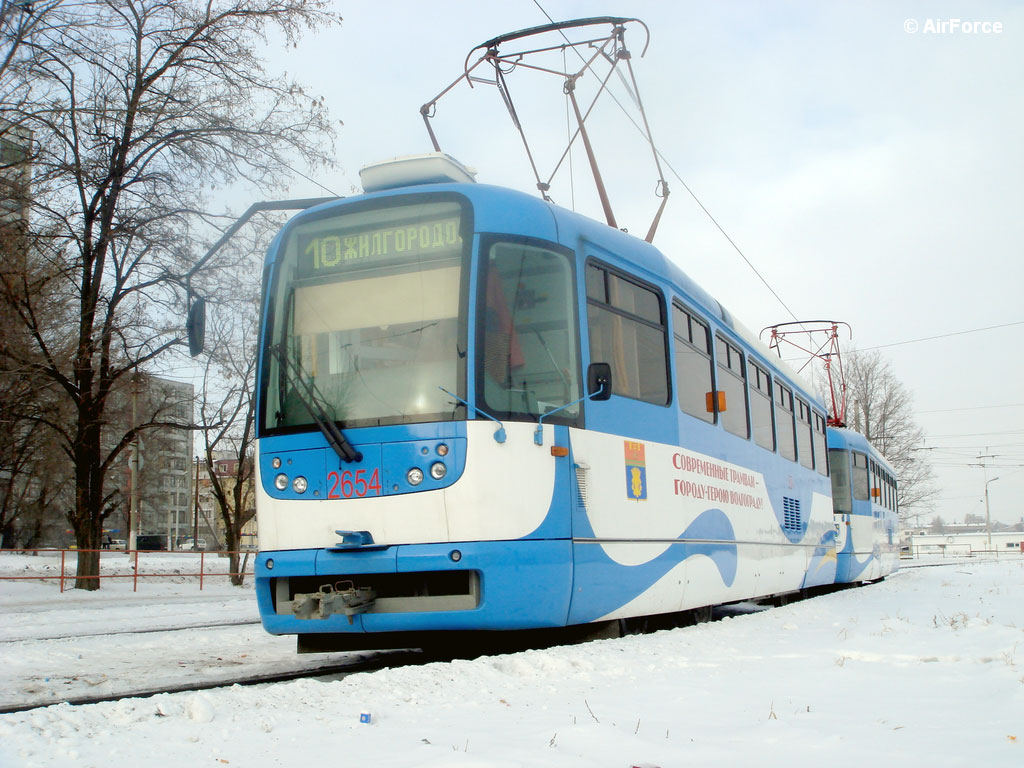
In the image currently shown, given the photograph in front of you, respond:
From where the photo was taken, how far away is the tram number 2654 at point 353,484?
634 centimetres

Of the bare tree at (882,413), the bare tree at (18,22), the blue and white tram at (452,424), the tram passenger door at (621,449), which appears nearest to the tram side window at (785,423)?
the tram passenger door at (621,449)

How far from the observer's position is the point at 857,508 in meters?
17.7

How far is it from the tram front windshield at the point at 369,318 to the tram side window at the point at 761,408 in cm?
543

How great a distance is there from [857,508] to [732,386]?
8794 millimetres

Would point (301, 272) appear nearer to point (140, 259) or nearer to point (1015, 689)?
point (1015, 689)

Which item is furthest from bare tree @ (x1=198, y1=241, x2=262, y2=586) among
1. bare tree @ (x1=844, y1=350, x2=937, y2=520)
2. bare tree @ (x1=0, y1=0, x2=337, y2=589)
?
bare tree @ (x1=844, y1=350, x2=937, y2=520)

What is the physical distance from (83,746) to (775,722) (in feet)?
8.93

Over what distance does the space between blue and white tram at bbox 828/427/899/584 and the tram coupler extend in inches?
445

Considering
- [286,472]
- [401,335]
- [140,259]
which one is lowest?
[286,472]

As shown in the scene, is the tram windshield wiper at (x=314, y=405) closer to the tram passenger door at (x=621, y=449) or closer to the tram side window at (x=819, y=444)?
the tram passenger door at (x=621, y=449)

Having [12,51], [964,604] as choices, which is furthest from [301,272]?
[12,51]

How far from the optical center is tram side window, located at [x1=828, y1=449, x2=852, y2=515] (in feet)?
55.3

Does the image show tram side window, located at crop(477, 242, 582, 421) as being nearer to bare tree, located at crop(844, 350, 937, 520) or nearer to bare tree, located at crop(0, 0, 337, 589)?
bare tree, located at crop(0, 0, 337, 589)

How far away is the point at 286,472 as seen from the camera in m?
6.71
